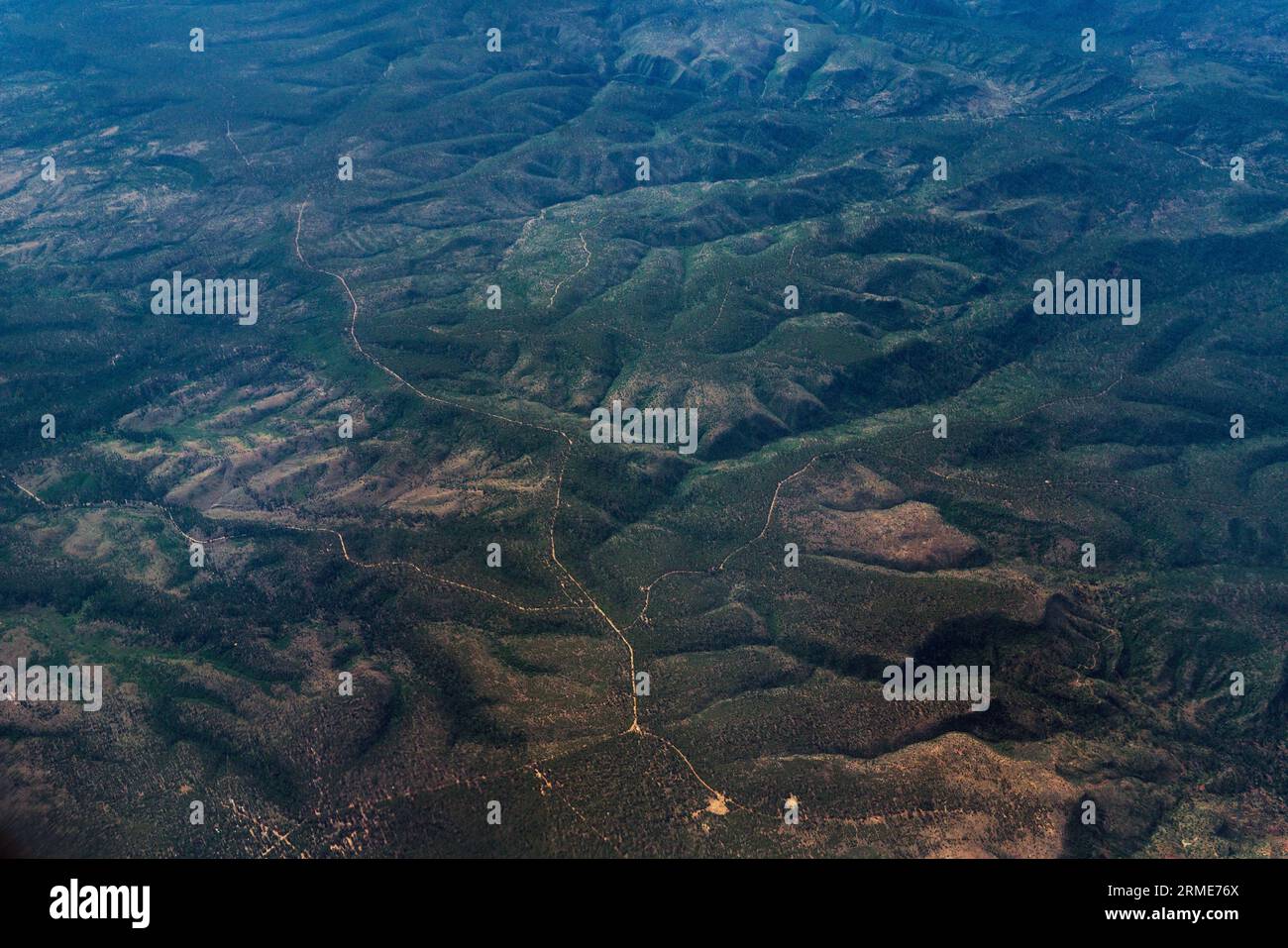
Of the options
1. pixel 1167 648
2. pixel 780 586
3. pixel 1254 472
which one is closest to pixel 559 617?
pixel 780 586

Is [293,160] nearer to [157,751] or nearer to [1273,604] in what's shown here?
[157,751]

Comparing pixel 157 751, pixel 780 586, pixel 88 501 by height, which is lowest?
pixel 157 751

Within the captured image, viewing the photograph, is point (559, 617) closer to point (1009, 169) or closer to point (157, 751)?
point (157, 751)

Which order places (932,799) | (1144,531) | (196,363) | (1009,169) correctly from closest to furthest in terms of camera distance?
(932,799), (1144,531), (196,363), (1009,169)

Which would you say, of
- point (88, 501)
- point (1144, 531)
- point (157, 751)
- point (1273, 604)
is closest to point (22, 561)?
point (88, 501)

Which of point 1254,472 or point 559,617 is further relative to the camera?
point 1254,472

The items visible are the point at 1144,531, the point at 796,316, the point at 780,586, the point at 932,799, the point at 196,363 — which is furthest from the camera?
the point at 796,316

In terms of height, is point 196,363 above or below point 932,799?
above
